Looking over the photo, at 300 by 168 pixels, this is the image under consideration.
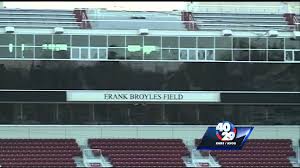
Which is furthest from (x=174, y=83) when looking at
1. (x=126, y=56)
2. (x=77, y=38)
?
(x=77, y=38)

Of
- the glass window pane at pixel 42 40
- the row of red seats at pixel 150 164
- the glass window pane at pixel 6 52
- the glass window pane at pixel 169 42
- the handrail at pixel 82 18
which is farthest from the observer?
the handrail at pixel 82 18

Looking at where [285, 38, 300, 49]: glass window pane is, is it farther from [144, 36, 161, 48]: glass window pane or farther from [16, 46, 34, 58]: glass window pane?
[16, 46, 34, 58]: glass window pane

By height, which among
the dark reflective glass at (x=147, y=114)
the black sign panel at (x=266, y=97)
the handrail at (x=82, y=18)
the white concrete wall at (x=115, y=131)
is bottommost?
the white concrete wall at (x=115, y=131)

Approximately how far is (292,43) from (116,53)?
845 centimetres

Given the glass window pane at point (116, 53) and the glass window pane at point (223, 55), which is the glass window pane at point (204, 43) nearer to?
the glass window pane at point (223, 55)

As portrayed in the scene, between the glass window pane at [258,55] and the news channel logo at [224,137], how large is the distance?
453 cm

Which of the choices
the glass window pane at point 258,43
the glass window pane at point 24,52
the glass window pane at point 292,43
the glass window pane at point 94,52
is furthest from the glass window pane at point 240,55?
the glass window pane at point 24,52

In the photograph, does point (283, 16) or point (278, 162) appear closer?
point (278, 162)

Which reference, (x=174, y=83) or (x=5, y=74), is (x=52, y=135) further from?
(x=174, y=83)

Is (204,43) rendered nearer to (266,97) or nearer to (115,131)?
(266,97)

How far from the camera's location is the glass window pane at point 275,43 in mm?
34656

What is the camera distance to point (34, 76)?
32.9 m

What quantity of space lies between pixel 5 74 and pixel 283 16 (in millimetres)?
15216

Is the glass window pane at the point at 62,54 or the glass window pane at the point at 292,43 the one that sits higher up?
the glass window pane at the point at 292,43
